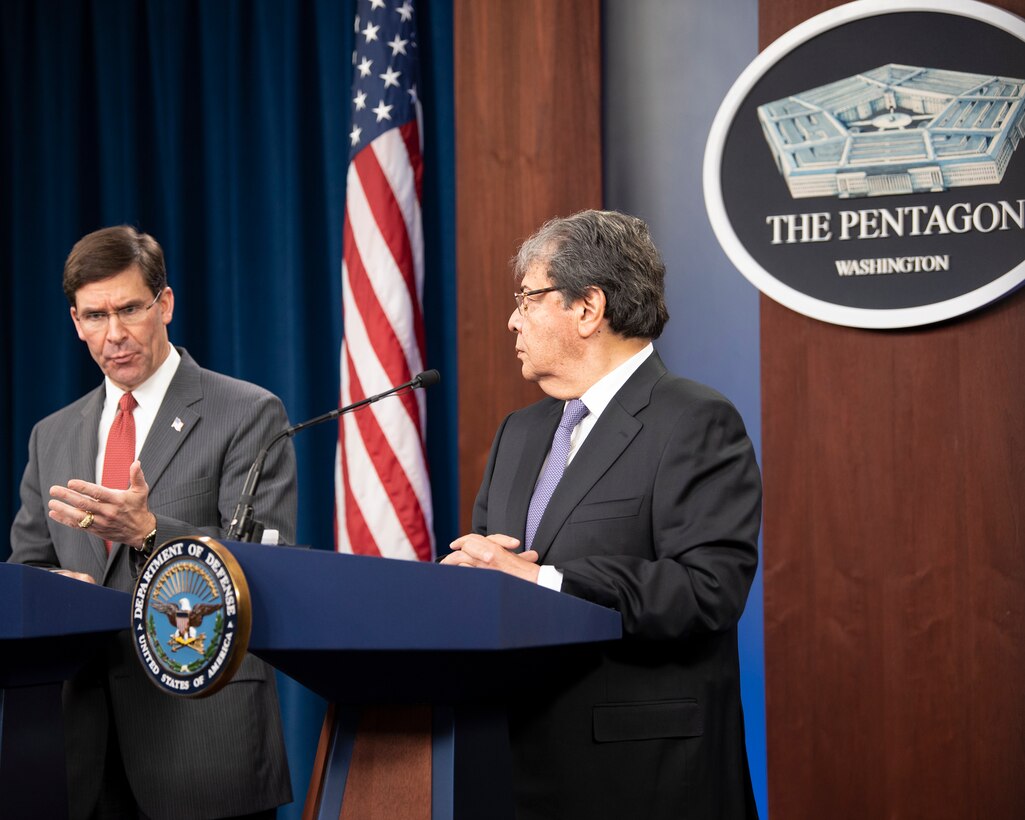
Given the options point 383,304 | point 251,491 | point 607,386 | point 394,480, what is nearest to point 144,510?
point 251,491

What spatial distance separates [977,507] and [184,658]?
2041mm

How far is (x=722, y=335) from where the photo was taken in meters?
3.32

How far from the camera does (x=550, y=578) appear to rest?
170 centimetres

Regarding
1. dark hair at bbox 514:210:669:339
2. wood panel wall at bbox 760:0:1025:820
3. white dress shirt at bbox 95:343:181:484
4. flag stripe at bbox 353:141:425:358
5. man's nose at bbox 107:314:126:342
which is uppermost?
flag stripe at bbox 353:141:425:358

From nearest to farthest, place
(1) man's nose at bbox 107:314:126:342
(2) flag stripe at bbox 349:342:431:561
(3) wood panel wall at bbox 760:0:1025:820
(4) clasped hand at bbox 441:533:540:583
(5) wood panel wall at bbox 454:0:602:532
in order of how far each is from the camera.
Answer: (4) clasped hand at bbox 441:533:540:583 < (1) man's nose at bbox 107:314:126:342 < (3) wood panel wall at bbox 760:0:1025:820 < (5) wood panel wall at bbox 454:0:602:532 < (2) flag stripe at bbox 349:342:431:561

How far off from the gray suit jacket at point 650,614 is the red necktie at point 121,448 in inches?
38.5

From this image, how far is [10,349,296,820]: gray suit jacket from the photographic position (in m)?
2.34

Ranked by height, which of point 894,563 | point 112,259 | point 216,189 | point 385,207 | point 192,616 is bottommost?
point 894,563

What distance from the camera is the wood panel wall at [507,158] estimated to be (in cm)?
335

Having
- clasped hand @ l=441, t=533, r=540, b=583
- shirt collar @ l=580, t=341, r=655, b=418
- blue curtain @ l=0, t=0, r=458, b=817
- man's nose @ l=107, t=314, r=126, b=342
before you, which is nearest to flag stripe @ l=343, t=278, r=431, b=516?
blue curtain @ l=0, t=0, r=458, b=817

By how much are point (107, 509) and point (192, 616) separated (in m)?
0.70

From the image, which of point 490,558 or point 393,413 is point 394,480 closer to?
point 393,413

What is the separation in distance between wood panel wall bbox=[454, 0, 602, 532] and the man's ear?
4.13 ft

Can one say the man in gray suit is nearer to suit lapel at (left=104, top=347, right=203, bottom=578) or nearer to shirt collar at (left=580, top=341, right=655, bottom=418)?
suit lapel at (left=104, top=347, right=203, bottom=578)
